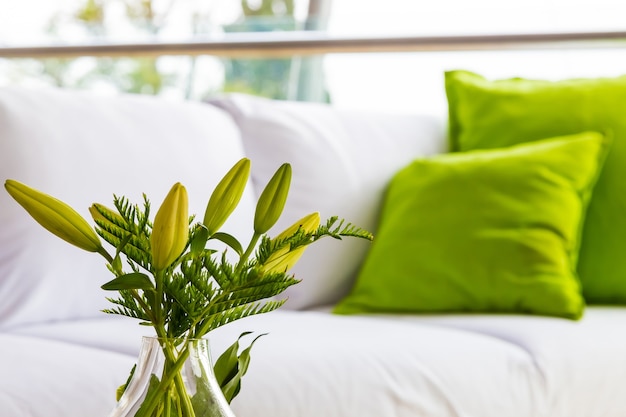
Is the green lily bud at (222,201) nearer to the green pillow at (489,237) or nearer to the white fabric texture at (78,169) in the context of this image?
the white fabric texture at (78,169)

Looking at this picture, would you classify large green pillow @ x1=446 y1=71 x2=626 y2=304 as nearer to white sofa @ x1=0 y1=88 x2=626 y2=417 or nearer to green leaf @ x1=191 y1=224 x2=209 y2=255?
Result: white sofa @ x1=0 y1=88 x2=626 y2=417

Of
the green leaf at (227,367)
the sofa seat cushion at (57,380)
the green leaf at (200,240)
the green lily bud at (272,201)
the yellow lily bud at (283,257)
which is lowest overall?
the sofa seat cushion at (57,380)

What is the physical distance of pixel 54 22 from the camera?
7.97 meters

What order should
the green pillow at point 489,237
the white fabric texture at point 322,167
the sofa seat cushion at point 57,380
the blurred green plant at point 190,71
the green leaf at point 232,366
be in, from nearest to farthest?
the green leaf at point 232,366
the sofa seat cushion at point 57,380
the green pillow at point 489,237
the white fabric texture at point 322,167
the blurred green plant at point 190,71

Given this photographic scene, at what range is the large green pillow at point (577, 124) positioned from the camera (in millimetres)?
1943

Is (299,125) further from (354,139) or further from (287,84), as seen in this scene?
(287,84)

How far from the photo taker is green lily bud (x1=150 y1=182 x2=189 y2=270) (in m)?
0.62

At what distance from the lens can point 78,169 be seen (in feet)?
5.11

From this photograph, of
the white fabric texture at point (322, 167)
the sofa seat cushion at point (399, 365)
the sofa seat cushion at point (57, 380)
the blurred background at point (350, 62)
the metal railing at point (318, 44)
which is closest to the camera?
the sofa seat cushion at point (57, 380)

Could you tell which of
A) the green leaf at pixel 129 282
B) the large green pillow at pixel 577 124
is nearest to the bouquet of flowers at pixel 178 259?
the green leaf at pixel 129 282

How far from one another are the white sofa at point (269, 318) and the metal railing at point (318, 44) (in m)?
0.72

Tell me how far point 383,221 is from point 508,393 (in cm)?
62

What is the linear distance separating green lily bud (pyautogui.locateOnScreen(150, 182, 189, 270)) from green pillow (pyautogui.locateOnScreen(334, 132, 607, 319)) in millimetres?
1217


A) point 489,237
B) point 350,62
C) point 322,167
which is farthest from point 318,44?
point 489,237
